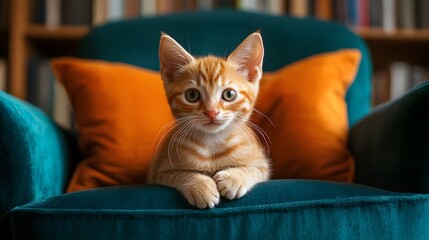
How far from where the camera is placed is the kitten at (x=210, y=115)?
100cm

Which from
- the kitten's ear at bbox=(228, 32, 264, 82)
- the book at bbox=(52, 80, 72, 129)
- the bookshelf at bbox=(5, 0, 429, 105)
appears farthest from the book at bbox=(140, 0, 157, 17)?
the kitten's ear at bbox=(228, 32, 264, 82)

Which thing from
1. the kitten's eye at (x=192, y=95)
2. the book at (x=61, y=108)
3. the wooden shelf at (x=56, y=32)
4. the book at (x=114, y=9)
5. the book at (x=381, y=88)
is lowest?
the book at (x=61, y=108)

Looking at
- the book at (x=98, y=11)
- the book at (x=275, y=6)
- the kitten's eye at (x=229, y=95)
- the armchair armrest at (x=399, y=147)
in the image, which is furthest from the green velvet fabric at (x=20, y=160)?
the book at (x=275, y=6)

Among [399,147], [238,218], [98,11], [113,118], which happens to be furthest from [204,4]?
[238,218]

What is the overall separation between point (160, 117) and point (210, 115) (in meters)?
0.37

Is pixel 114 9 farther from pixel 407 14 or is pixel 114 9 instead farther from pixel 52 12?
pixel 407 14

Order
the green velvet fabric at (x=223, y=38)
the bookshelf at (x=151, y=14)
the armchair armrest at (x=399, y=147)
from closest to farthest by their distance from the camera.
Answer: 1. the armchair armrest at (x=399, y=147)
2. the green velvet fabric at (x=223, y=38)
3. the bookshelf at (x=151, y=14)

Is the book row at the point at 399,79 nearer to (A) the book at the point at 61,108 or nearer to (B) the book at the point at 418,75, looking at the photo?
(B) the book at the point at 418,75

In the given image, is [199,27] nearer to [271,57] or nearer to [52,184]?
[271,57]

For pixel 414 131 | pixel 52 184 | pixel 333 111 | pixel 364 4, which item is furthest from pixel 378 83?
pixel 52 184

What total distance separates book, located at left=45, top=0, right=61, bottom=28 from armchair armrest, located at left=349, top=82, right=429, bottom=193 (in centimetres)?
133

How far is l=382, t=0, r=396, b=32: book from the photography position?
72.4 inches

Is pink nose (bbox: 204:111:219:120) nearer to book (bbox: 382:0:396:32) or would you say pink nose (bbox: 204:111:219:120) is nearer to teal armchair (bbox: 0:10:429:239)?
teal armchair (bbox: 0:10:429:239)

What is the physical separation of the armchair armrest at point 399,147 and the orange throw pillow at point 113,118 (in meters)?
0.55
